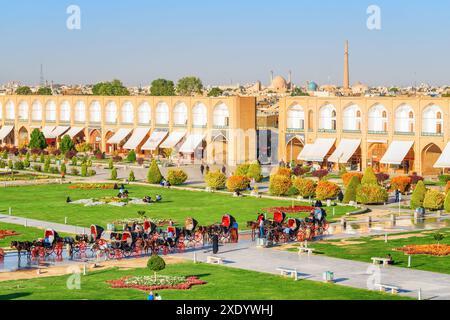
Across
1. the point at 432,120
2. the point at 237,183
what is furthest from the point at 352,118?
the point at 237,183

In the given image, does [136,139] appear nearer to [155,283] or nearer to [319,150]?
[319,150]

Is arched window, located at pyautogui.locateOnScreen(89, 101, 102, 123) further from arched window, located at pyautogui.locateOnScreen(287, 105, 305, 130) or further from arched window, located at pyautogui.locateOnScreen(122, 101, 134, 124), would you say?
arched window, located at pyautogui.locateOnScreen(287, 105, 305, 130)

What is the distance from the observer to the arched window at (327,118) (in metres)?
78.4

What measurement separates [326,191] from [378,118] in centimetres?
2393

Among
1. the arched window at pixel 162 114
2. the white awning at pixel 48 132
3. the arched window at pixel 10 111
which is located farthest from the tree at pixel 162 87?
the arched window at pixel 162 114

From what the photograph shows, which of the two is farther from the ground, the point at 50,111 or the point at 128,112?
the point at 50,111

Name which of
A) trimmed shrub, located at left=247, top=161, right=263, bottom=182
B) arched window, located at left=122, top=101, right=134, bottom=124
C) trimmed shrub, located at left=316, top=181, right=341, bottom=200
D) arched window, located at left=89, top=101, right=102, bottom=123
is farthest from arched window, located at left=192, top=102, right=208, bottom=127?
trimmed shrub, located at left=316, top=181, right=341, bottom=200

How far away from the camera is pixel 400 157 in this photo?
234 ft

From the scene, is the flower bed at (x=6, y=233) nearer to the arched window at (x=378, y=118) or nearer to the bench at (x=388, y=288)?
the bench at (x=388, y=288)

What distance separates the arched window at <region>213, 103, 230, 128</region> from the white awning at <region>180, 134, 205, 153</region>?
183cm

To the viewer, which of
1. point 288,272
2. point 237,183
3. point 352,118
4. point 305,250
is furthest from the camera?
point 352,118

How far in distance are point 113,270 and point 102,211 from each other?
16931 millimetres

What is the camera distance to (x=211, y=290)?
28594 mm
